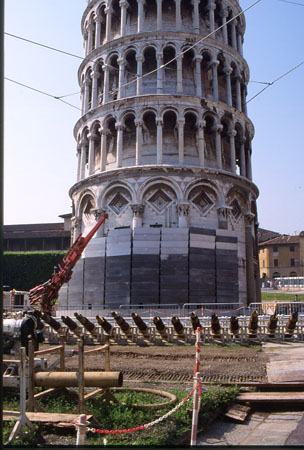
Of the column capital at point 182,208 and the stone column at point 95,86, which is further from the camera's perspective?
the stone column at point 95,86

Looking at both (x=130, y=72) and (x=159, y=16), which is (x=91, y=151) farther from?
(x=159, y=16)

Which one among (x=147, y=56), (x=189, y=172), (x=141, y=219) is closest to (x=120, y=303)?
(x=141, y=219)

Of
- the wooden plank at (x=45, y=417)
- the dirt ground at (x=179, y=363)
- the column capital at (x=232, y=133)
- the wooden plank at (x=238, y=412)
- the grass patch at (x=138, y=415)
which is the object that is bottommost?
the dirt ground at (x=179, y=363)

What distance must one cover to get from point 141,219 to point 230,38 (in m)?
20.0

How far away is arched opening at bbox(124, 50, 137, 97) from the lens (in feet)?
120

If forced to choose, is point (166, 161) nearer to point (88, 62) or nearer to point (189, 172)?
point (189, 172)

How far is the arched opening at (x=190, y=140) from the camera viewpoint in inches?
1353

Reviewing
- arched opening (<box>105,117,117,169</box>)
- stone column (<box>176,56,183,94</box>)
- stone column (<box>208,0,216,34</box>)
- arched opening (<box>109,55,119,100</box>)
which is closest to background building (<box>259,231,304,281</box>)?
arched opening (<box>105,117,117,169</box>)

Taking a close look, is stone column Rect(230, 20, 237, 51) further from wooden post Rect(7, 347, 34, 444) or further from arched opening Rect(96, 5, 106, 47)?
wooden post Rect(7, 347, 34, 444)

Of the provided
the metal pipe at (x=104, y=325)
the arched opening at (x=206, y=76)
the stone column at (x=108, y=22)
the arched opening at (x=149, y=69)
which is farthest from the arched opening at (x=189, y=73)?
the metal pipe at (x=104, y=325)

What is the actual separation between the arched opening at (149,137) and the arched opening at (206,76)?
504 cm

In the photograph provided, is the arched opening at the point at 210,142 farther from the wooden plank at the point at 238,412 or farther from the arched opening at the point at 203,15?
the wooden plank at the point at 238,412

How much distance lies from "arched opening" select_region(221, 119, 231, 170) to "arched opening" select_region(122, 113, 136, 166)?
7553 millimetres

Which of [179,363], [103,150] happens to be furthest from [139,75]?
[179,363]
